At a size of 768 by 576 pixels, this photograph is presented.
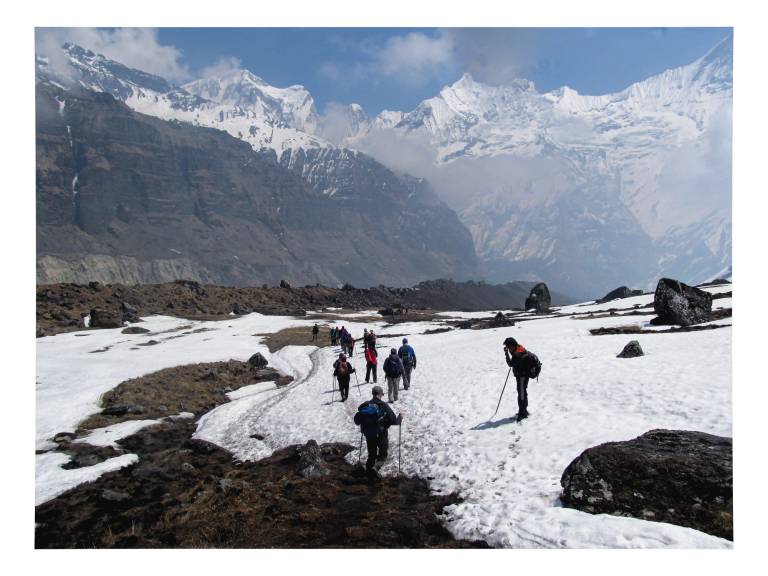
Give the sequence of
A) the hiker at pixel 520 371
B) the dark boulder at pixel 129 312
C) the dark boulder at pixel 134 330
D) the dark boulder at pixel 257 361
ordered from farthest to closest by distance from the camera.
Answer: the dark boulder at pixel 129 312 < the dark boulder at pixel 134 330 < the dark boulder at pixel 257 361 < the hiker at pixel 520 371

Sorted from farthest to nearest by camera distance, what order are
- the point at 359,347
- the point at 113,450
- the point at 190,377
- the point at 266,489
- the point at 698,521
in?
the point at 359,347
the point at 190,377
the point at 113,450
the point at 266,489
the point at 698,521

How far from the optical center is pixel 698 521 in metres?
9.71

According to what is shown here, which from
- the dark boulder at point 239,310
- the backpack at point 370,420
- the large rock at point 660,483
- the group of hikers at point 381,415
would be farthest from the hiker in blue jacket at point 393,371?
the dark boulder at point 239,310

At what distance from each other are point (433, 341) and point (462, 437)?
3097cm

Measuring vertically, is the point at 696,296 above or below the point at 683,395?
above

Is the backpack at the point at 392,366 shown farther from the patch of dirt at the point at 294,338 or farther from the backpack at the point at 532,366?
the patch of dirt at the point at 294,338

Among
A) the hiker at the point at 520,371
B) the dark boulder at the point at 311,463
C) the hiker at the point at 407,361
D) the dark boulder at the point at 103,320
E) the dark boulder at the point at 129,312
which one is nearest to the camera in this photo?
the dark boulder at the point at 311,463

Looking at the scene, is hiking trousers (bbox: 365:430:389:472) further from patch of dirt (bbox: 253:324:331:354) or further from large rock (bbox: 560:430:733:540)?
patch of dirt (bbox: 253:324:331:354)

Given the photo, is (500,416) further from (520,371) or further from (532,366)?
(532,366)

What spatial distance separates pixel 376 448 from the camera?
14773mm

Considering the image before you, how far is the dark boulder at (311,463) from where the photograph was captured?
14609mm

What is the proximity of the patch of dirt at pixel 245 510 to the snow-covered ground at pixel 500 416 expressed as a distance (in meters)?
0.97
